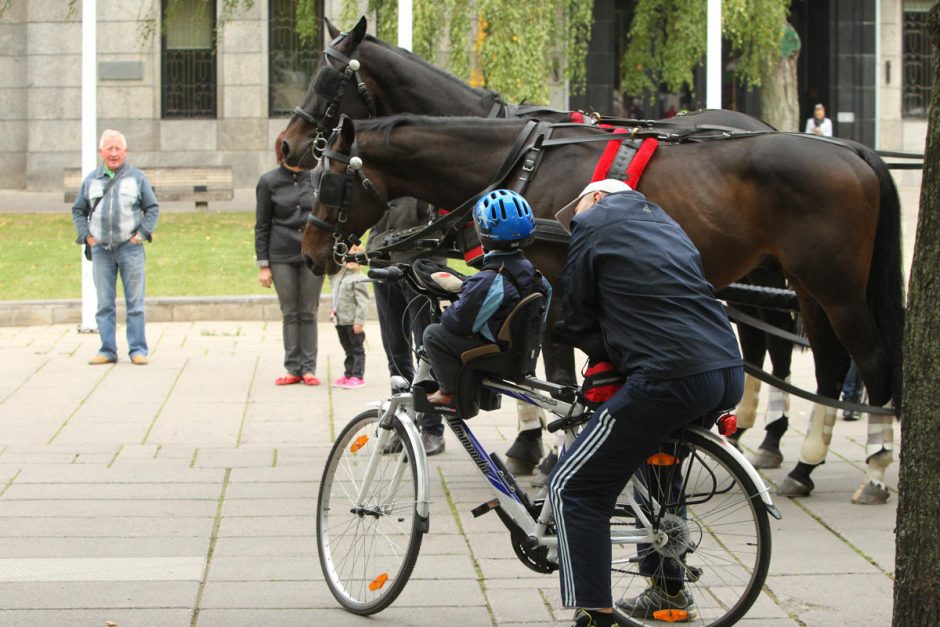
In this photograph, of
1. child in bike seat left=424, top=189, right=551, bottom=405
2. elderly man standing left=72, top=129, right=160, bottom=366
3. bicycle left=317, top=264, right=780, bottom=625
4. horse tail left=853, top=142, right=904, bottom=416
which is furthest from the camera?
elderly man standing left=72, top=129, right=160, bottom=366

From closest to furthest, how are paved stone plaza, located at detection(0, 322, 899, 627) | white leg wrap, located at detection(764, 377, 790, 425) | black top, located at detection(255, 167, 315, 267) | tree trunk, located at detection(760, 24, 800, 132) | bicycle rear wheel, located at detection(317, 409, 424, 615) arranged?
1. bicycle rear wheel, located at detection(317, 409, 424, 615)
2. paved stone plaza, located at detection(0, 322, 899, 627)
3. white leg wrap, located at detection(764, 377, 790, 425)
4. black top, located at detection(255, 167, 315, 267)
5. tree trunk, located at detection(760, 24, 800, 132)

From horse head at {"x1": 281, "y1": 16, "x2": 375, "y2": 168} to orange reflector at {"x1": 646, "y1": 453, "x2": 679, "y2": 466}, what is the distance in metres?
3.47

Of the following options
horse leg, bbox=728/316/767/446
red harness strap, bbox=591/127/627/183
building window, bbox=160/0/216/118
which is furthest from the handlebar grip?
building window, bbox=160/0/216/118

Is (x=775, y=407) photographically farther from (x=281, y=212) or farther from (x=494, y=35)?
(x=494, y=35)

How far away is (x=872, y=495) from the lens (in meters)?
6.87

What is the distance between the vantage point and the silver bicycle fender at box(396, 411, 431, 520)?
4.80 m

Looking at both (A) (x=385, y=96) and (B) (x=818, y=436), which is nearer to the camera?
(B) (x=818, y=436)

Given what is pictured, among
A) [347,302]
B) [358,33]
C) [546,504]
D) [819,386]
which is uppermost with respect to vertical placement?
[358,33]

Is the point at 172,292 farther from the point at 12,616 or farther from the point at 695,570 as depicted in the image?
the point at 695,570

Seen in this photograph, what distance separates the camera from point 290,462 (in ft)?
25.8

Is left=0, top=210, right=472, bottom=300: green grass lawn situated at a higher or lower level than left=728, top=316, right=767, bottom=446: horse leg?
higher

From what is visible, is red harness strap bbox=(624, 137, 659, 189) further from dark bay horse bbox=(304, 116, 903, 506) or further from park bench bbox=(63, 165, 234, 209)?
park bench bbox=(63, 165, 234, 209)

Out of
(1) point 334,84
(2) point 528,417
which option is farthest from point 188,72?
(2) point 528,417

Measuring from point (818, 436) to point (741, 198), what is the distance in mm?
1447
